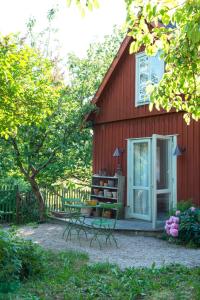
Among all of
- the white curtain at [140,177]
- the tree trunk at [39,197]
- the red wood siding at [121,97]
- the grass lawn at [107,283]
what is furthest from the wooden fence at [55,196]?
the grass lawn at [107,283]

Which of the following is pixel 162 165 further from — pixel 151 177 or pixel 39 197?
pixel 39 197

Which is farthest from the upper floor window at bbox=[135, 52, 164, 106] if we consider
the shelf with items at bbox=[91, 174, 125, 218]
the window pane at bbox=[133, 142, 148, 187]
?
the shelf with items at bbox=[91, 174, 125, 218]

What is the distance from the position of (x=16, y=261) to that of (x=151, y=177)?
6.03 metres

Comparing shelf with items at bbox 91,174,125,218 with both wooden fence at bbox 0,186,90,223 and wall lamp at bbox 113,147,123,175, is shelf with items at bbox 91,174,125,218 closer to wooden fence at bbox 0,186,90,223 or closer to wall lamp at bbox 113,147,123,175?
wall lamp at bbox 113,147,123,175

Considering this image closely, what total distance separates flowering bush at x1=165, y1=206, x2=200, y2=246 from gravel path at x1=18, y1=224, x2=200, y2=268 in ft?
1.08

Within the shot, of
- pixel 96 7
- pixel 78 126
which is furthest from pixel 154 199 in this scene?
pixel 96 7

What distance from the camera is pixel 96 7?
338 cm

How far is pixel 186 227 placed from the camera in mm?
8711

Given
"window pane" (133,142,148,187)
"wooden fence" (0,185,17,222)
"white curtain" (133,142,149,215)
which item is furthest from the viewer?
"wooden fence" (0,185,17,222)

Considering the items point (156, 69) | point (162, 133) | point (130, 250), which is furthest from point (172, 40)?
point (156, 69)

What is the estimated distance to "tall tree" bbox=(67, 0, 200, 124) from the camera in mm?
3717

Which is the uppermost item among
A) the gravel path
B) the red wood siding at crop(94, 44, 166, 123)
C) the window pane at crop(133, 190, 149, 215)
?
the red wood siding at crop(94, 44, 166, 123)

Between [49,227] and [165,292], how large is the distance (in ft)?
21.2

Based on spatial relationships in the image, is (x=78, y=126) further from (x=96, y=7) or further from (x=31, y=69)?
(x=96, y=7)
